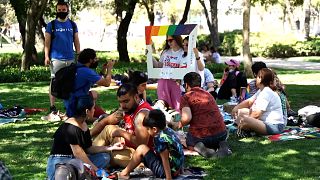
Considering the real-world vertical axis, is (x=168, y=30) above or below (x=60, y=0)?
below

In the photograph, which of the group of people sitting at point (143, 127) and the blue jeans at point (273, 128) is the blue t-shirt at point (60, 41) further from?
the blue jeans at point (273, 128)

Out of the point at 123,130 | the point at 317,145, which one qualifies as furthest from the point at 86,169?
the point at 317,145

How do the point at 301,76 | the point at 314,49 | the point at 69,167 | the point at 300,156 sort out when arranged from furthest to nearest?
the point at 314,49, the point at 301,76, the point at 300,156, the point at 69,167

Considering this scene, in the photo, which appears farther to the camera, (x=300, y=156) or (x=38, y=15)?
(x=38, y=15)

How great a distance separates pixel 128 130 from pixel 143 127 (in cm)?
32

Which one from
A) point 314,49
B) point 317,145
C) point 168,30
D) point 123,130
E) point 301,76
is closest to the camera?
point 123,130

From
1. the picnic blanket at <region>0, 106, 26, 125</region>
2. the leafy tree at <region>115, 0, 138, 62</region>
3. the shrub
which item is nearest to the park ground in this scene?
the picnic blanket at <region>0, 106, 26, 125</region>

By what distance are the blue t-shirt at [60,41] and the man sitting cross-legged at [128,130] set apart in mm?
3154

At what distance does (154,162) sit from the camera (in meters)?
5.55

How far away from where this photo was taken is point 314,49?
110 ft

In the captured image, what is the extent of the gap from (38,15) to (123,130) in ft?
45.9

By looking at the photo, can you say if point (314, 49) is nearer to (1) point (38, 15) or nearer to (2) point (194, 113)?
(1) point (38, 15)

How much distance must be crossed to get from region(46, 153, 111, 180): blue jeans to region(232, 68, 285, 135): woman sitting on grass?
2.49 m

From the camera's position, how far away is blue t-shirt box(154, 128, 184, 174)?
5.48 metres
